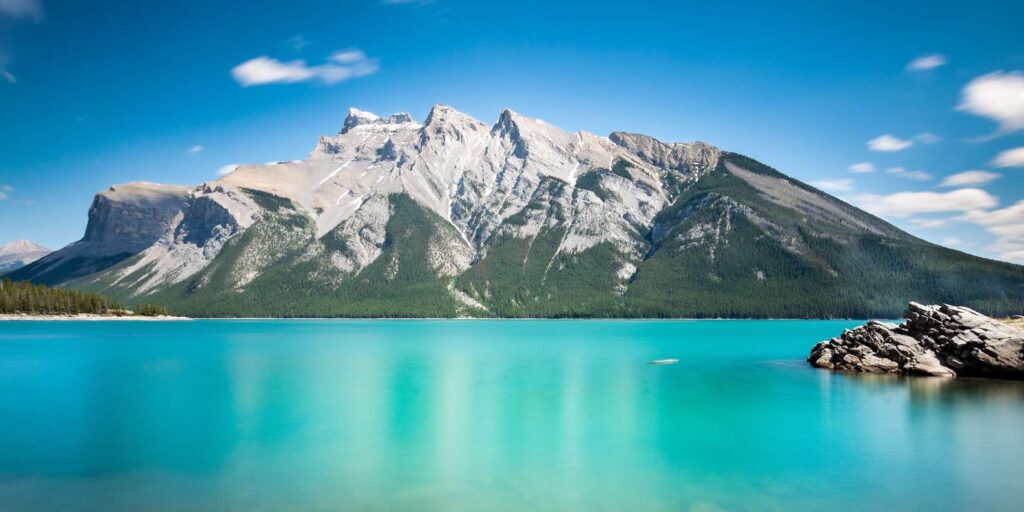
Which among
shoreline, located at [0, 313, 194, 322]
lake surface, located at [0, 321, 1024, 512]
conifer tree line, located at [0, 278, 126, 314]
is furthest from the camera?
shoreline, located at [0, 313, 194, 322]

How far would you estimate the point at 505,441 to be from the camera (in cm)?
2745

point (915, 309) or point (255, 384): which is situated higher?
point (915, 309)

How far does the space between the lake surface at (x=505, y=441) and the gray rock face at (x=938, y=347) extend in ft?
10.3

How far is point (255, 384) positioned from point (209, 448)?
20.4 m

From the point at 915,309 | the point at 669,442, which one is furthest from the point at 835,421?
the point at 915,309

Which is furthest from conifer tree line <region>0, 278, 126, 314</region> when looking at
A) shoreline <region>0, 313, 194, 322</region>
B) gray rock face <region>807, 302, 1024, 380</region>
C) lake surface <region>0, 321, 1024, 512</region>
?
gray rock face <region>807, 302, 1024, 380</region>

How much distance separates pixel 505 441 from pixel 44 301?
6472 inches

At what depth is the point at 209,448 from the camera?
84.4ft

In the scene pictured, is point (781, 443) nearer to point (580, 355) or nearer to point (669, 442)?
point (669, 442)

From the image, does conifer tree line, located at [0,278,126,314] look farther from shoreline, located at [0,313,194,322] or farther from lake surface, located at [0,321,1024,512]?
lake surface, located at [0,321,1024,512]

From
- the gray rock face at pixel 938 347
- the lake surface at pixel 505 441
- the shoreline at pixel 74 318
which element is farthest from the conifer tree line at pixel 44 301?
the gray rock face at pixel 938 347

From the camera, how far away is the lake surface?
19.4 m

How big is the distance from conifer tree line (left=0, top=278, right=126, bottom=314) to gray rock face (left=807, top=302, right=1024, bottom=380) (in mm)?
167471

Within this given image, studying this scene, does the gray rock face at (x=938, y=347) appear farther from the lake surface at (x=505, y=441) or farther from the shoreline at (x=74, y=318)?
the shoreline at (x=74, y=318)
